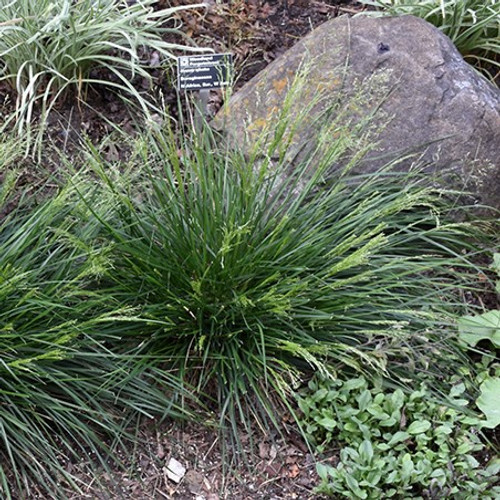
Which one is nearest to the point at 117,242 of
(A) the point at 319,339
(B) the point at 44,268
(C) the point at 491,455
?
(B) the point at 44,268

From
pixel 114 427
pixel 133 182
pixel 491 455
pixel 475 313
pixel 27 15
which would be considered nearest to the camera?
pixel 114 427

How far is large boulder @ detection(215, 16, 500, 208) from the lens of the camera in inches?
152

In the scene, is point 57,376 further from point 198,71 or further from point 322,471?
point 198,71

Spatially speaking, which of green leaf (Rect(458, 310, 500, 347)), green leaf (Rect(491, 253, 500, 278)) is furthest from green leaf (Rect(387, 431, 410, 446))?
green leaf (Rect(491, 253, 500, 278))

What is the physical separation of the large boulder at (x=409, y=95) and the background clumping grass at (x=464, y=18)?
1.21ft

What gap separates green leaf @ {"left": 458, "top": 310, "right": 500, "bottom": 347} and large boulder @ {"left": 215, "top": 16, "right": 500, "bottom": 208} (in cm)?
75

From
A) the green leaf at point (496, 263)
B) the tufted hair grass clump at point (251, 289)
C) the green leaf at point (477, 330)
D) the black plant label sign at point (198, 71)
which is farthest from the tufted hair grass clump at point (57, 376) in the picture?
the green leaf at point (496, 263)

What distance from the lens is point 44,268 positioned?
125 inches

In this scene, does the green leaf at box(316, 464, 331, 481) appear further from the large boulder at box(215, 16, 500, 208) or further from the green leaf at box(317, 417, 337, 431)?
the large boulder at box(215, 16, 500, 208)

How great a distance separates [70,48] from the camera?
4.00 metres

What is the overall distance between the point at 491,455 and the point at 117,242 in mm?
1761

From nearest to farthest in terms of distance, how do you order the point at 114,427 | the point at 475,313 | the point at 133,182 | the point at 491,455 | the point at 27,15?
the point at 114,427
the point at 491,455
the point at 475,313
the point at 133,182
the point at 27,15

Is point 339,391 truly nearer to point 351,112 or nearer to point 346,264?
point 346,264

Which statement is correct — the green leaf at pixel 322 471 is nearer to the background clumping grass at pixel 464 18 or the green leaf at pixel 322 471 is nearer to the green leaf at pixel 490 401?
the green leaf at pixel 490 401
